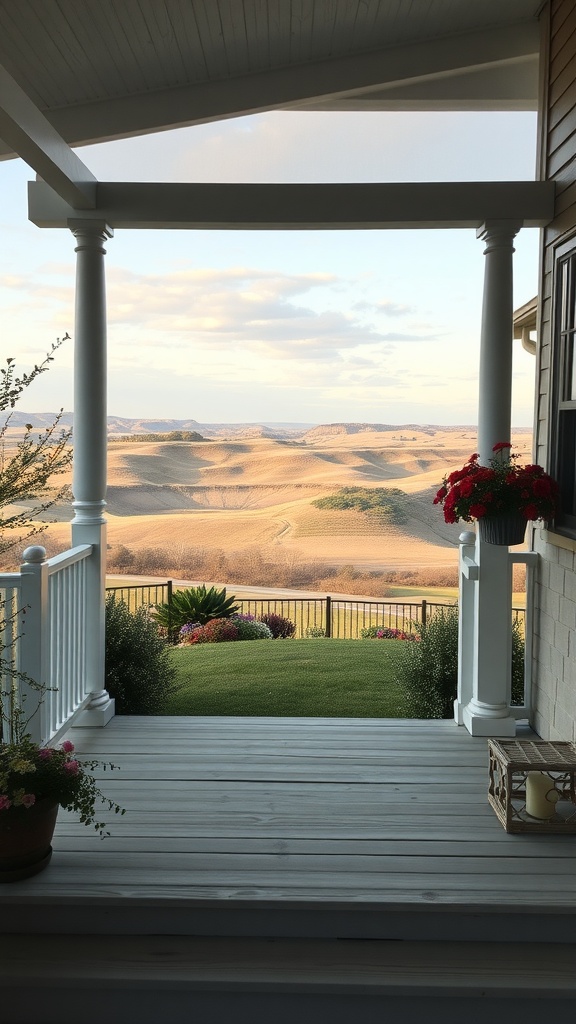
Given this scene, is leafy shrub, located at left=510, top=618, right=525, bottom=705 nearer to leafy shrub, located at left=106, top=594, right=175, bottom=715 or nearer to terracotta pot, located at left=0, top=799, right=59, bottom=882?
leafy shrub, located at left=106, top=594, right=175, bottom=715

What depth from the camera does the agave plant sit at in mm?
9312

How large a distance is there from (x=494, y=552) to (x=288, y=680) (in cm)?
230

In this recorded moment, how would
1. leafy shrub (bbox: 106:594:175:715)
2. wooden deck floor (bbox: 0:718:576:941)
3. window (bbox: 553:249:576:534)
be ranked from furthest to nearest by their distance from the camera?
leafy shrub (bbox: 106:594:175:715) < window (bbox: 553:249:576:534) < wooden deck floor (bbox: 0:718:576:941)

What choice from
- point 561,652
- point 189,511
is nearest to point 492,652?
point 561,652

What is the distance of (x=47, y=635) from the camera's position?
328 cm

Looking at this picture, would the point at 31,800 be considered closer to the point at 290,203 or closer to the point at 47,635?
the point at 47,635

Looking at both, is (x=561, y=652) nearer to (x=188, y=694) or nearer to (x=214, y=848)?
(x=214, y=848)

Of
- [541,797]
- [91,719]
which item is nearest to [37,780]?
[91,719]

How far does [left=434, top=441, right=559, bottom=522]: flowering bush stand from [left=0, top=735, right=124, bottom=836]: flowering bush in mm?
1905

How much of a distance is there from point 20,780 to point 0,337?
10.6 m

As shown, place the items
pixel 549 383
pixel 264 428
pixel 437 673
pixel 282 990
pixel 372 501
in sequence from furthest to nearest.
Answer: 1. pixel 372 501
2. pixel 264 428
3. pixel 437 673
4. pixel 549 383
5. pixel 282 990

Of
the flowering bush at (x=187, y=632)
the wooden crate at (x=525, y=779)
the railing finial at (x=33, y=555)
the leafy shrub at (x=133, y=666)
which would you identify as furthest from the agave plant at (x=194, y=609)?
the wooden crate at (x=525, y=779)

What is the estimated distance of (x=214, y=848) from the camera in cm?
271

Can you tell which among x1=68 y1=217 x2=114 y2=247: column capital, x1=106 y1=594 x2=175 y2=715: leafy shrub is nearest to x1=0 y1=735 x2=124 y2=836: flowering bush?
x1=106 y1=594 x2=175 y2=715: leafy shrub
